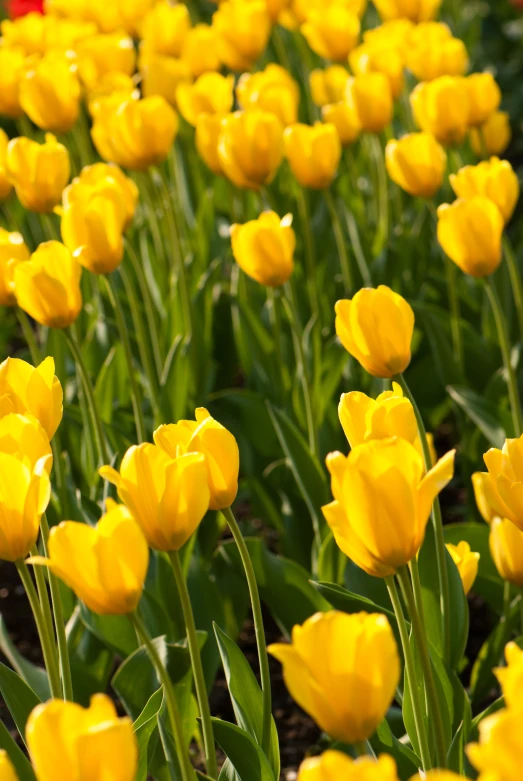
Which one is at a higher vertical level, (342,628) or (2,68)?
(342,628)

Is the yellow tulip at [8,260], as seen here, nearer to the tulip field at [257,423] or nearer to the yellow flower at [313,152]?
the tulip field at [257,423]

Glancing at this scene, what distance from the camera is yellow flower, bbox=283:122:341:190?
7.63ft

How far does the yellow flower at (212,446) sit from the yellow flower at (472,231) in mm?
752

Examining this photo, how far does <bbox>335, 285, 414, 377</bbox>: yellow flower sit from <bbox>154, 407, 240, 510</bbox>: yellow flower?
29 centimetres

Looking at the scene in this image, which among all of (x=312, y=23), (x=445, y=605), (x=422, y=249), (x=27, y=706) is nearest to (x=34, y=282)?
→ (x=27, y=706)

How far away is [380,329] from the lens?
138 centimetres

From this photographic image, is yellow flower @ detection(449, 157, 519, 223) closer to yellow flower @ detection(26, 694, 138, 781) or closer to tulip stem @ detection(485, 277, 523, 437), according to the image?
tulip stem @ detection(485, 277, 523, 437)

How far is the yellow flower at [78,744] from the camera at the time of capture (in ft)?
2.54

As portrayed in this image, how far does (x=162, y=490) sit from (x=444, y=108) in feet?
5.45

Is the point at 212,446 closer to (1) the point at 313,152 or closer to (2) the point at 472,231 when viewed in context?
(2) the point at 472,231

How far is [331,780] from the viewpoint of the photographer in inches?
27.8

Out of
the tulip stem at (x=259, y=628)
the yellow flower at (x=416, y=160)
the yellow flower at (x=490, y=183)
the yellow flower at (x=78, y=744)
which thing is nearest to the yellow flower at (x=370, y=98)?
the yellow flower at (x=416, y=160)

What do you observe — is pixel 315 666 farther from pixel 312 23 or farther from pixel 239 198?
pixel 312 23

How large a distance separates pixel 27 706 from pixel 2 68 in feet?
6.75
